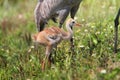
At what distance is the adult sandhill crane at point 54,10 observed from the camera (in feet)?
22.8

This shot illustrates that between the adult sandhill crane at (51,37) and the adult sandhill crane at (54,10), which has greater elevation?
the adult sandhill crane at (54,10)

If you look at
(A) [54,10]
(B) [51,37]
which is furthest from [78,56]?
(A) [54,10]

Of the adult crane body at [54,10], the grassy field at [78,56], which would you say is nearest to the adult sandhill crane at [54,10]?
the adult crane body at [54,10]

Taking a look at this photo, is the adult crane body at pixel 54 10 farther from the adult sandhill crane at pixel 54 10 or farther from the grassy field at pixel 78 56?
the grassy field at pixel 78 56

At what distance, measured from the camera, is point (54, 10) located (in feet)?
23.3

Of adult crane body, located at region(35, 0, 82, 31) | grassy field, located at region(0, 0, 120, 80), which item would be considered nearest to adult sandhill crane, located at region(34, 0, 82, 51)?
adult crane body, located at region(35, 0, 82, 31)

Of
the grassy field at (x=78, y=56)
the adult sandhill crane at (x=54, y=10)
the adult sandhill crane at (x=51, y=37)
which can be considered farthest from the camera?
the adult sandhill crane at (x=54, y=10)

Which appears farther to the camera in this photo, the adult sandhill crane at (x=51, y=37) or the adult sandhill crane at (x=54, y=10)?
the adult sandhill crane at (x=54, y=10)

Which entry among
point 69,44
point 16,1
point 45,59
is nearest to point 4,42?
point 69,44

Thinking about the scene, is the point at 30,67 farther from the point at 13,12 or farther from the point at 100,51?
the point at 13,12

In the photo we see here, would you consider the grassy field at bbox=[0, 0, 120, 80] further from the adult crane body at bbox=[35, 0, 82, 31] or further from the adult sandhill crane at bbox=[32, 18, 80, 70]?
the adult crane body at bbox=[35, 0, 82, 31]

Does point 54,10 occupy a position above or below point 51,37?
above

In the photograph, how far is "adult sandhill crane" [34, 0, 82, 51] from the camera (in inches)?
274

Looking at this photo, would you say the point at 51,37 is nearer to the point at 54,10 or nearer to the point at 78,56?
the point at 78,56
